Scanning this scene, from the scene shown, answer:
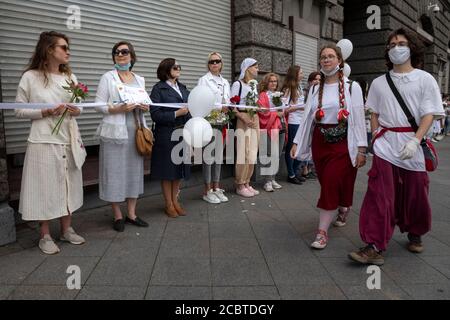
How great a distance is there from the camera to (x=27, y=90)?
Result: 335 cm

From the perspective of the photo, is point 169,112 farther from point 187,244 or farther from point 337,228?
point 337,228

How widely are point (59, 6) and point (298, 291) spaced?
4.22m

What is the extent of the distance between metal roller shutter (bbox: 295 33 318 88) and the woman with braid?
4.99m

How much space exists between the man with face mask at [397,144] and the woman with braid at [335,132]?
0.16 meters

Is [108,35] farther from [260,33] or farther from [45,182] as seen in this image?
[260,33]

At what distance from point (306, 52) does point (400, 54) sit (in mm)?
5733

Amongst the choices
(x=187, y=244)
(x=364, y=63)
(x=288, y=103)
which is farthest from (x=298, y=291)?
(x=364, y=63)

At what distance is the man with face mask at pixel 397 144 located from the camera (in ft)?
10.6

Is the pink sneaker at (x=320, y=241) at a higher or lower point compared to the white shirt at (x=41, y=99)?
lower

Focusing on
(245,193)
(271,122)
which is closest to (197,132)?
(245,193)

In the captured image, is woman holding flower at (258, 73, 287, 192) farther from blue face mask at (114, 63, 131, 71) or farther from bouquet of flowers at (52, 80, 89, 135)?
bouquet of flowers at (52, 80, 89, 135)

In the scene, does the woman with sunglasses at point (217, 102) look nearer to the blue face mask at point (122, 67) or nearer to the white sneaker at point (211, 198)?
the white sneaker at point (211, 198)

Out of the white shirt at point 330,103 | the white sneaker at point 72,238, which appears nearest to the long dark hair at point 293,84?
Answer: the white shirt at point 330,103

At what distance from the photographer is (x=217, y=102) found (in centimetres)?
499
